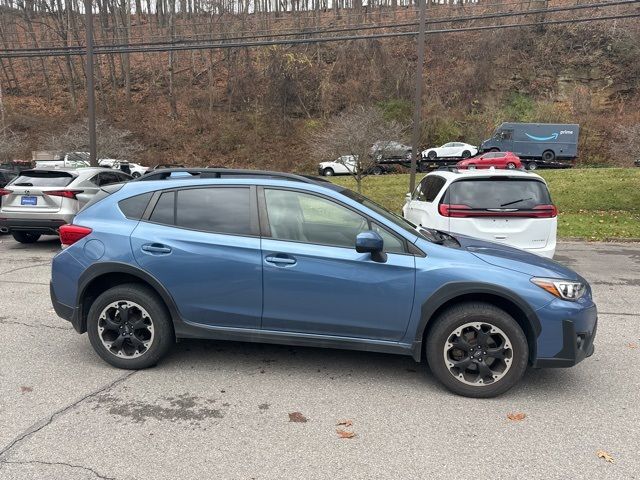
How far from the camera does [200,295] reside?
391cm

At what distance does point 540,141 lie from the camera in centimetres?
2916

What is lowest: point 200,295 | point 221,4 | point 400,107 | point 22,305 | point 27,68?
point 22,305

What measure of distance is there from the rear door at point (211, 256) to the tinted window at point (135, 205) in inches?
4.8

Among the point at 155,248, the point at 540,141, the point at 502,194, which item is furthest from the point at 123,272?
the point at 540,141

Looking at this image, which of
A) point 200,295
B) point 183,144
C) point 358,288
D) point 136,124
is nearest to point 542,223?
point 358,288

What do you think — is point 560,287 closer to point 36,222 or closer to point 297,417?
point 297,417

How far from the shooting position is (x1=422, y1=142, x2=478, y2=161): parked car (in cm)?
2955

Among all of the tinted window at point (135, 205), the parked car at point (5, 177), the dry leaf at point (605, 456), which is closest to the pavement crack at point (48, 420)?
the tinted window at point (135, 205)

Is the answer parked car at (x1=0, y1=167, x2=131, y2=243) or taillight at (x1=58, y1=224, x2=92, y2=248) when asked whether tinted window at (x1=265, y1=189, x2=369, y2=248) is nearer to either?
taillight at (x1=58, y1=224, x2=92, y2=248)

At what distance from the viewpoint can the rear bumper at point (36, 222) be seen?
29.7ft

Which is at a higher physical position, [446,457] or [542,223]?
[542,223]

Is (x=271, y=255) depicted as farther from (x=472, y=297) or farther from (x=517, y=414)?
(x=517, y=414)

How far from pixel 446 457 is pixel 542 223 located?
428 cm

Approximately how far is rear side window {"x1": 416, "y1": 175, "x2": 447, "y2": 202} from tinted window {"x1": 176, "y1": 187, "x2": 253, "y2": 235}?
3599 millimetres
